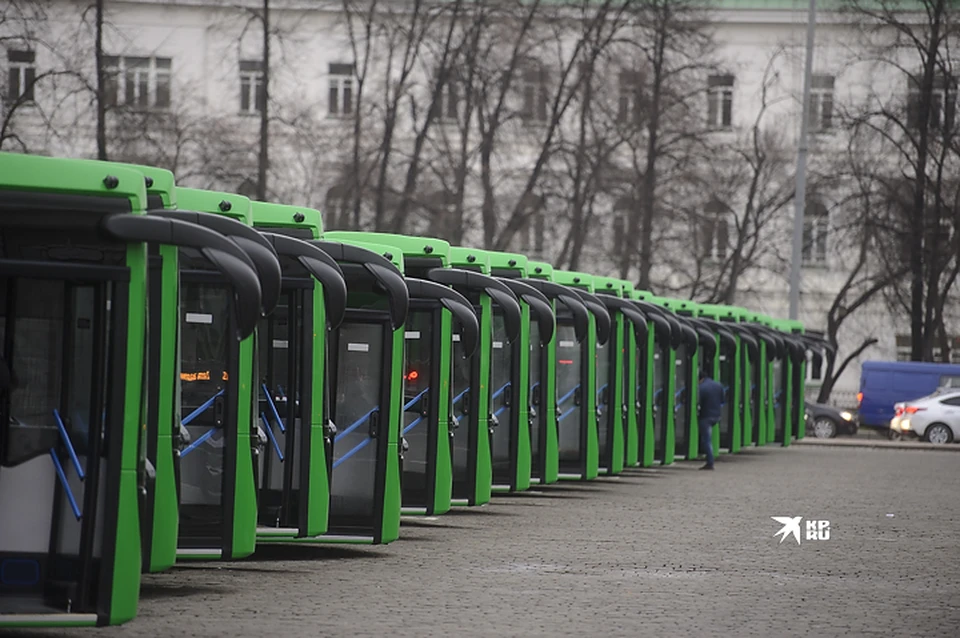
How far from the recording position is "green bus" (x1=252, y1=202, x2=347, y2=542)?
1480 centimetres

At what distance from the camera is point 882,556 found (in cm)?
1691

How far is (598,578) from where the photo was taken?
14.5m

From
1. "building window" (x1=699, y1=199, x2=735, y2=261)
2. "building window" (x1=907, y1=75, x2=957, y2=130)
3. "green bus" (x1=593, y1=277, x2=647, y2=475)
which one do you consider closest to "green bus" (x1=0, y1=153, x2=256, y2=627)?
"green bus" (x1=593, y1=277, x2=647, y2=475)

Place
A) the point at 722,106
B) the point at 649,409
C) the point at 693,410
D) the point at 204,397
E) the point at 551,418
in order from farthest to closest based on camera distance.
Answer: the point at 722,106 → the point at 693,410 → the point at 649,409 → the point at 551,418 → the point at 204,397

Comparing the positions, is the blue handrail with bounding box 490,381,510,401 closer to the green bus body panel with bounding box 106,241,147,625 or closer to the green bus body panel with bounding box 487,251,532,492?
the green bus body panel with bounding box 487,251,532,492

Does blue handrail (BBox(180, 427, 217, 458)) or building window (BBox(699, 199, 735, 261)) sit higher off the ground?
building window (BBox(699, 199, 735, 261))

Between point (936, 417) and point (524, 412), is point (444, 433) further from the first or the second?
point (936, 417)

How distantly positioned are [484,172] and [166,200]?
3054cm

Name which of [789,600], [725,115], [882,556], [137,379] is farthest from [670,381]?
[725,115]

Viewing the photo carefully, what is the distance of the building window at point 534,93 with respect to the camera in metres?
42.7

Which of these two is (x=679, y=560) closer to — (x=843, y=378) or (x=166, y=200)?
(x=166, y=200)

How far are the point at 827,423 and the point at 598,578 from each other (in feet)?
123

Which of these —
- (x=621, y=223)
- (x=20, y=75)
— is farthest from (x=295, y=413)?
(x=621, y=223)

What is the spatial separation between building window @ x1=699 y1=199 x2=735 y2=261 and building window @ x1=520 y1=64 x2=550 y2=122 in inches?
200
